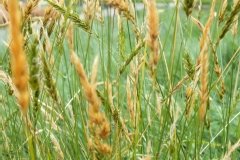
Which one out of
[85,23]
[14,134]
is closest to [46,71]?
[85,23]

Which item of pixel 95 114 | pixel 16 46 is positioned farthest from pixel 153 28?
pixel 16 46

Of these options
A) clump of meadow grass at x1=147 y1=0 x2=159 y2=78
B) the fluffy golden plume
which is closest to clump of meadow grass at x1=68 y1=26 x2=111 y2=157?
the fluffy golden plume

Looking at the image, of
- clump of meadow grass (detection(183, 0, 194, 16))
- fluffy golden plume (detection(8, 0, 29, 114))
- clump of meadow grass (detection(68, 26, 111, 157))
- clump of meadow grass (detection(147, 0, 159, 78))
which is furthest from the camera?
clump of meadow grass (detection(183, 0, 194, 16))

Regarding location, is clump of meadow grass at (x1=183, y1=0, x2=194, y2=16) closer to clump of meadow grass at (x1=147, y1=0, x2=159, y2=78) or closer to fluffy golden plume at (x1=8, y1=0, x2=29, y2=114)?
clump of meadow grass at (x1=147, y1=0, x2=159, y2=78)

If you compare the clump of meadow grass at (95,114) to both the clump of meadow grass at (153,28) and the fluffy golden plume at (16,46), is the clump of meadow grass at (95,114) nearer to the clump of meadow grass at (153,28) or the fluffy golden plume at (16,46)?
the fluffy golden plume at (16,46)

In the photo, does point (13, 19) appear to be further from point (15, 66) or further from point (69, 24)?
point (69, 24)

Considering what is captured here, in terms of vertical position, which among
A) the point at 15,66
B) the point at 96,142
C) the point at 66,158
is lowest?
the point at 66,158

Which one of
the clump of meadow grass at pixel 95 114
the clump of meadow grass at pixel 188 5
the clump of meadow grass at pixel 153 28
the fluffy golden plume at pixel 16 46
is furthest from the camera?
the clump of meadow grass at pixel 188 5

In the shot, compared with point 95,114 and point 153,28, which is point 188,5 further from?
point 95,114

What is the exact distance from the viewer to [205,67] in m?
0.88

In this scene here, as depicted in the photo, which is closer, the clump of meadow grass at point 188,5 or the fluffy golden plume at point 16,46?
the fluffy golden plume at point 16,46

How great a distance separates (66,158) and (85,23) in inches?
23.6

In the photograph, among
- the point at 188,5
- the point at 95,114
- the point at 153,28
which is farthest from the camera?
the point at 188,5

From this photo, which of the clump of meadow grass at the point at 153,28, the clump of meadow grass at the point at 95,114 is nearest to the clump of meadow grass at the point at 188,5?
the clump of meadow grass at the point at 153,28
